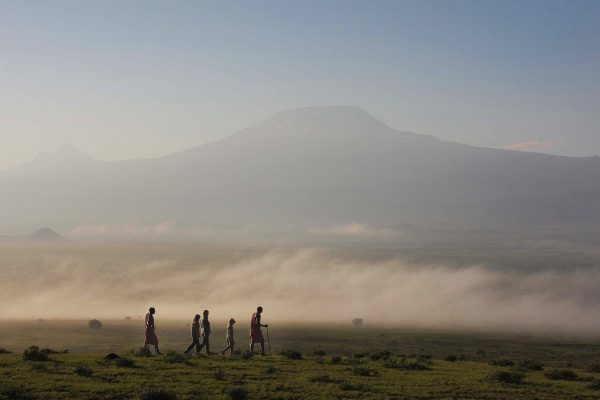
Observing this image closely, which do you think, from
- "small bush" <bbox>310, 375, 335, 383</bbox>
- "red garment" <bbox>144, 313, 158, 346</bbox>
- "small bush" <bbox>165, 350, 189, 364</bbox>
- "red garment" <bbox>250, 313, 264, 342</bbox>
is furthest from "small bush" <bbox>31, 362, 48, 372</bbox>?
"small bush" <bbox>310, 375, 335, 383</bbox>

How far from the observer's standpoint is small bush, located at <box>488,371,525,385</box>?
64.6 feet

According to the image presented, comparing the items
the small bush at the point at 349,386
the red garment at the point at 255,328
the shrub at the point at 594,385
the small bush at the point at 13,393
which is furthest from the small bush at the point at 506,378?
the small bush at the point at 13,393

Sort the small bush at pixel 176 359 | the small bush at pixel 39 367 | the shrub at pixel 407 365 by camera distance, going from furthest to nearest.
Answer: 1. the shrub at pixel 407 365
2. the small bush at pixel 176 359
3. the small bush at pixel 39 367

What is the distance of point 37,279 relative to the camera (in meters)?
137

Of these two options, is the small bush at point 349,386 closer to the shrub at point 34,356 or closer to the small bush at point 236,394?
the small bush at point 236,394

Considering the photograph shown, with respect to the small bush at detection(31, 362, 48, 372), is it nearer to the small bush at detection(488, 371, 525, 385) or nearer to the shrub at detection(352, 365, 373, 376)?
the shrub at detection(352, 365, 373, 376)

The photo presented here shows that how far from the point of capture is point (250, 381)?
18203 mm

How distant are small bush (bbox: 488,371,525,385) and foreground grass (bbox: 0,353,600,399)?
0.16m

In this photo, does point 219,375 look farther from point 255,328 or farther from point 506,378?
point 506,378

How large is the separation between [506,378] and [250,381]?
7.29 m

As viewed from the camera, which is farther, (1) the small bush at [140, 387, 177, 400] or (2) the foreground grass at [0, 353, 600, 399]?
(2) the foreground grass at [0, 353, 600, 399]

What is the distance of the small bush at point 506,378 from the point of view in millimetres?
19688

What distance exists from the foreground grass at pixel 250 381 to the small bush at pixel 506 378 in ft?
0.52

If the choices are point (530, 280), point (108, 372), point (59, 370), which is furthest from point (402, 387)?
point (530, 280)
